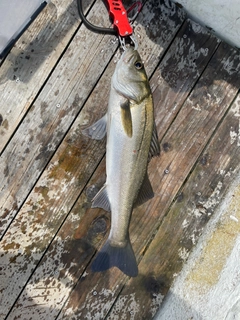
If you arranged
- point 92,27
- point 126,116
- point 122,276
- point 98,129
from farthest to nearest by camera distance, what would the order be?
point 122,276 → point 92,27 → point 98,129 → point 126,116

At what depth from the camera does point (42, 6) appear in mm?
2400

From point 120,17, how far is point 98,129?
0.73 meters

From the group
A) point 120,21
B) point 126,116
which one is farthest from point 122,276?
point 120,21

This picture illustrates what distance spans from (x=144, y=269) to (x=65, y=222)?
0.69 m

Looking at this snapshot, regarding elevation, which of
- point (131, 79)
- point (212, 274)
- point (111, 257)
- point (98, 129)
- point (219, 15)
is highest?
point (219, 15)

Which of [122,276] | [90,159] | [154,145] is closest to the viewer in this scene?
[154,145]

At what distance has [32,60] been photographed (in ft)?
8.21

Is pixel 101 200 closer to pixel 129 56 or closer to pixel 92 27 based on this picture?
pixel 129 56

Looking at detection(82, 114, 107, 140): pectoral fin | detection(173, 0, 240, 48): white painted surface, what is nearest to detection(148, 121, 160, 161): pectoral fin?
detection(82, 114, 107, 140): pectoral fin

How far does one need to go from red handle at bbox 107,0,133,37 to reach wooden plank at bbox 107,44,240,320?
27.3 inches

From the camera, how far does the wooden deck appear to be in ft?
8.32

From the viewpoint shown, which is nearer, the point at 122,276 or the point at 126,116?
the point at 126,116

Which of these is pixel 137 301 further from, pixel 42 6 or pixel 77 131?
pixel 42 6

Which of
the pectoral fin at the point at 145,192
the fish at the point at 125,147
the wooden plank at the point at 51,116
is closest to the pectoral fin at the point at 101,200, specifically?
the fish at the point at 125,147
